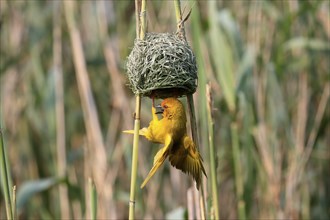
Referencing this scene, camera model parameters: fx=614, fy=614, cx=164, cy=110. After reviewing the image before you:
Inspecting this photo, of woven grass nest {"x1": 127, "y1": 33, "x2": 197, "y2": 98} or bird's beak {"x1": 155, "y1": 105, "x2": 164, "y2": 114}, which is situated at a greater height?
woven grass nest {"x1": 127, "y1": 33, "x2": 197, "y2": 98}

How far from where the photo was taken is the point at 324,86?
310cm

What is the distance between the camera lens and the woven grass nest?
152 centimetres

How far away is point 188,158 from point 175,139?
6cm

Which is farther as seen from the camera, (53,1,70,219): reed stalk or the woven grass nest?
(53,1,70,219): reed stalk

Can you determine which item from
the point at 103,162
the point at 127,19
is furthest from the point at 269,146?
the point at 127,19

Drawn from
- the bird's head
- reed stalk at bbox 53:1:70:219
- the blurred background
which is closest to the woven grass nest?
the bird's head

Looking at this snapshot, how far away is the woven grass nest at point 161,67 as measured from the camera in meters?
1.52

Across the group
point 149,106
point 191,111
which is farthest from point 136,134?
point 149,106

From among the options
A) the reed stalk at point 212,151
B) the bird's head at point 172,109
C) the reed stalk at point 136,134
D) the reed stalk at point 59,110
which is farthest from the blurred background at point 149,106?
the reed stalk at point 136,134

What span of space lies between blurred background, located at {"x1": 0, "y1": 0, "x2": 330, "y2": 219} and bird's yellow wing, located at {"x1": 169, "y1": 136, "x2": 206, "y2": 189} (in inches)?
40.7

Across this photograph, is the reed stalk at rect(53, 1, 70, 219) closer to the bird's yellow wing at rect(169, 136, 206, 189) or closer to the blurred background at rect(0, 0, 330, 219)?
the blurred background at rect(0, 0, 330, 219)

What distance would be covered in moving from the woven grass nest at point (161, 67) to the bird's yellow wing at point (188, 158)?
0.46 ft

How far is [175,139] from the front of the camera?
1.53 meters

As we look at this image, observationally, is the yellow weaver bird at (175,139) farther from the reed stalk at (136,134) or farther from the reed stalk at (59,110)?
the reed stalk at (59,110)
